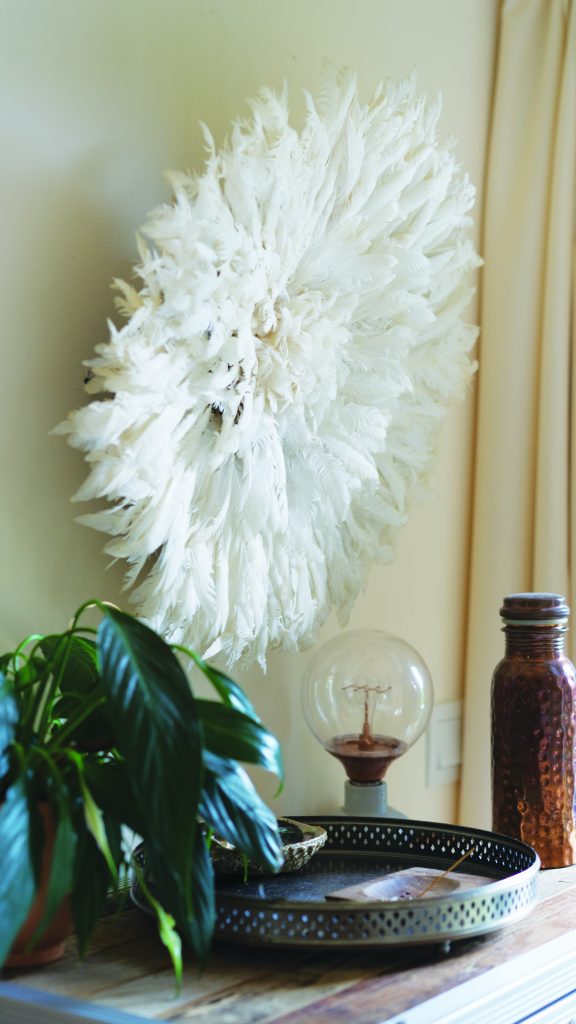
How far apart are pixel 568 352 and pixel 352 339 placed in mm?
498

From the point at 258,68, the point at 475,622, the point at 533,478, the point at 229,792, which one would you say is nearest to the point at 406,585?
the point at 475,622

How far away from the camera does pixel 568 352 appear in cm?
166

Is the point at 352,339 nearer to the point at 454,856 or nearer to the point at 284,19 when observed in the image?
the point at 284,19

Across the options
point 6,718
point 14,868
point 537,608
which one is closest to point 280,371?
point 537,608

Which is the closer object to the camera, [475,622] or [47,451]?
[47,451]

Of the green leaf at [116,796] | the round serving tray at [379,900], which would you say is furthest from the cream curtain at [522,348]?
the green leaf at [116,796]

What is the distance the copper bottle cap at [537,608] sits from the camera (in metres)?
1.26

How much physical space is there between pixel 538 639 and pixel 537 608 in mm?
35

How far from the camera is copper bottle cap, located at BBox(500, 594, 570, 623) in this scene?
1.26 meters

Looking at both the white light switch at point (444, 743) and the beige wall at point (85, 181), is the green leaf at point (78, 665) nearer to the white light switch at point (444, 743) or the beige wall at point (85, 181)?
the beige wall at point (85, 181)

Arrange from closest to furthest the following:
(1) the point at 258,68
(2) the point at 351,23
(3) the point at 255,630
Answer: (3) the point at 255,630 → (1) the point at 258,68 → (2) the point at 351,23

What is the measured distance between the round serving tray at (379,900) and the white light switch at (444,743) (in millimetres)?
450

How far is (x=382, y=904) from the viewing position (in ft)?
2.99

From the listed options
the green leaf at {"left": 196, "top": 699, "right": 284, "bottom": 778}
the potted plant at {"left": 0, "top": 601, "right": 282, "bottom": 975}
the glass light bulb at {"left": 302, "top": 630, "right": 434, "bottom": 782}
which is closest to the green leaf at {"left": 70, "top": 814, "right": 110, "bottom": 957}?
the potted plant at {"left": 0, "top": 601, "right": 282, "bottom": 975}
